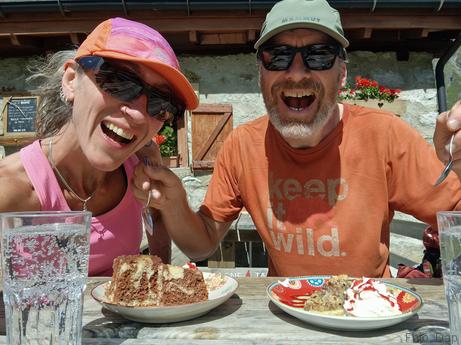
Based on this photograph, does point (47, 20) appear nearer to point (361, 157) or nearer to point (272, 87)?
point (272, 87)

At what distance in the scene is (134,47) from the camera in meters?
1.42

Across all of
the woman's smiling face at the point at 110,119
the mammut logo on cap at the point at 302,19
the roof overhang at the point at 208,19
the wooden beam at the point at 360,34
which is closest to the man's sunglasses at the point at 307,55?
the mammut logo on cap at the point at 302,19

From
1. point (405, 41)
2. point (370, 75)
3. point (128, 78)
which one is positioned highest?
point (405, 41)

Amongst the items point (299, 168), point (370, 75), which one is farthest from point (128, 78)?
point (370, 75)

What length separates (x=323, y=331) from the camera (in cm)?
112

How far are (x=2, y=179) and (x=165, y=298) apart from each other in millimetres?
797

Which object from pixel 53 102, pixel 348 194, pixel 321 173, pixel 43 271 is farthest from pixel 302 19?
pixel 43 271

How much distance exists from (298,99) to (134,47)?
921 mm

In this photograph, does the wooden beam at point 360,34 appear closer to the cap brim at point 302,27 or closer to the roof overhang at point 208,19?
the roof overhang at point 208,19

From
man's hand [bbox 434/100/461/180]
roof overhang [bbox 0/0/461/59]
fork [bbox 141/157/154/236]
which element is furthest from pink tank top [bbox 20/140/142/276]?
roof overhang [bbox 0/0/461/59]

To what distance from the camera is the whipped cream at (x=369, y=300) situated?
1176 millimetres

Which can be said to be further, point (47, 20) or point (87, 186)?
point (47, 20)

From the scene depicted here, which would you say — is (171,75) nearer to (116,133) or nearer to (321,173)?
(116,133)

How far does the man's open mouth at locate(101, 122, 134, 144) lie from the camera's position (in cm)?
151
